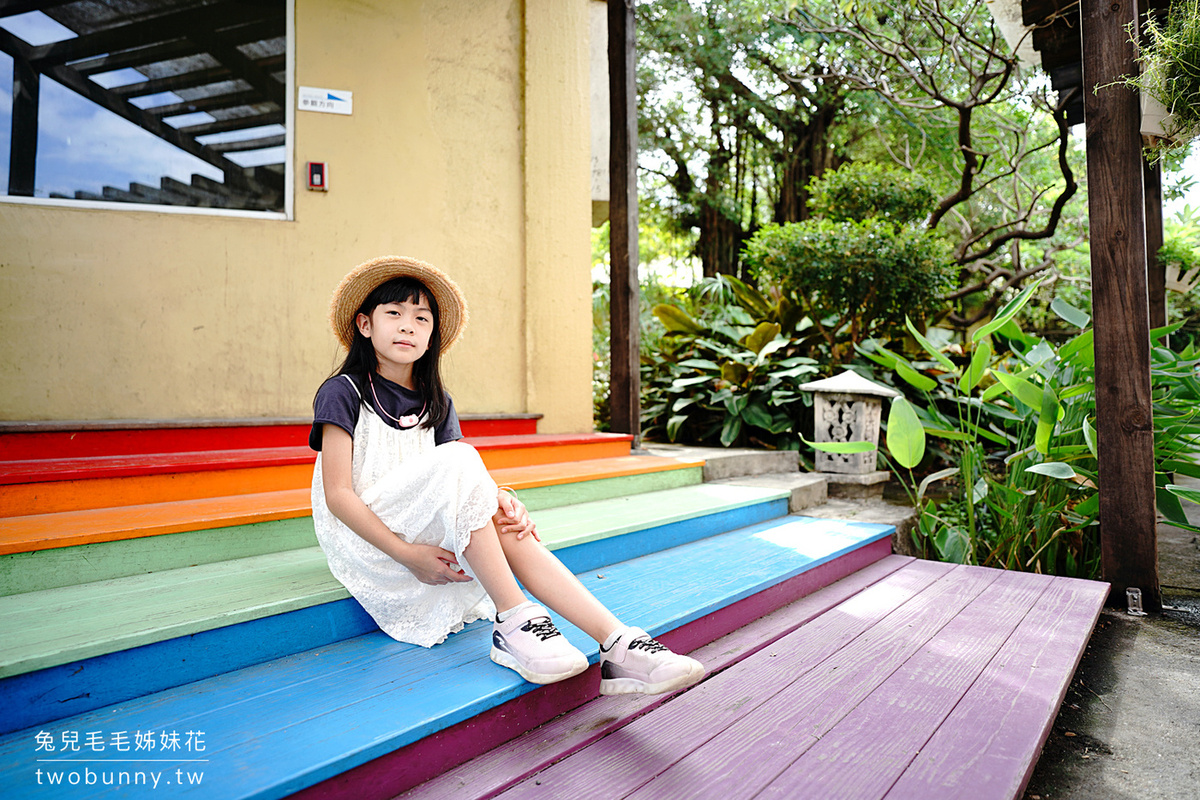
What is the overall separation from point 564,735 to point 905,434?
2.08m

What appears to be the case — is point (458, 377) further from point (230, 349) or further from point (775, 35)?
point (775, 35)

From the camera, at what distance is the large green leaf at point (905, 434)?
113 inches

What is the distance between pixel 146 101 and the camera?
296 centimetres

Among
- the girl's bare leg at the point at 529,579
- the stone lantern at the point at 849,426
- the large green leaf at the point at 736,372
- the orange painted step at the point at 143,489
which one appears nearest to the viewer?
the girl's bare leg at the point at 529,579

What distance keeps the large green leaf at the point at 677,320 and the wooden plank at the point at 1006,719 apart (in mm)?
3558

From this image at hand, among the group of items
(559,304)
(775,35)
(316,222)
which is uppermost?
(775,35)

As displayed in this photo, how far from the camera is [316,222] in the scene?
3221 mm

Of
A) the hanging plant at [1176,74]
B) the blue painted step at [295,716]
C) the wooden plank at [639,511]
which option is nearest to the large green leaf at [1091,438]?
the hanging plant at [1176,74]

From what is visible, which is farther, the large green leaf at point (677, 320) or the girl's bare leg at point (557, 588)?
the large green leaf at point (677, 320)

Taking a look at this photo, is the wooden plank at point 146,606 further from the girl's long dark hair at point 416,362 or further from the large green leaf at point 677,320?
the large green leaf at point 677,320

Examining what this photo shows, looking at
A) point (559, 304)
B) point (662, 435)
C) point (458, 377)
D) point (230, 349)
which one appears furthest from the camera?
point (662, 435)

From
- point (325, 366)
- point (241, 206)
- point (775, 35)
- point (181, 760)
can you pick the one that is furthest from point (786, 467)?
point (775, 35)

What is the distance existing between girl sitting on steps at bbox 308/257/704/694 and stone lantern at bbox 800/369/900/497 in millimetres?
2495

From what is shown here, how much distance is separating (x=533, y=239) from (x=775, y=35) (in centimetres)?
544
